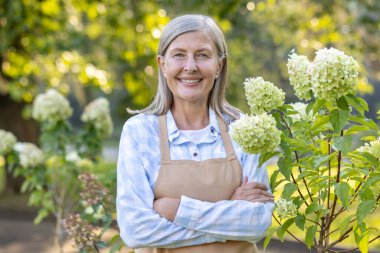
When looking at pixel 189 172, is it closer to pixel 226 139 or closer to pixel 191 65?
pixel 226 139

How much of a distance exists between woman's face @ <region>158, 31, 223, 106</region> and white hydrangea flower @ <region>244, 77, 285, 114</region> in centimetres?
28

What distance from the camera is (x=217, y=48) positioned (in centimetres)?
261

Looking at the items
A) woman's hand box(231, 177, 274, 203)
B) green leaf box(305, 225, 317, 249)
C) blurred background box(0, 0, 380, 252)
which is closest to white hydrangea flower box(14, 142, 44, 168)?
blurred background box(0, 0, 380, 252)

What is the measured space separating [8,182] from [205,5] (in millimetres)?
5208

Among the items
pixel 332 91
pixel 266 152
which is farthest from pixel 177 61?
pixel 332 91

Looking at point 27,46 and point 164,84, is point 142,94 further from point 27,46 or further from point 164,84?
point 164,84

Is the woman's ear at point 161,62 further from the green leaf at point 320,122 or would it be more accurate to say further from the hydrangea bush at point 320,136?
the green leaf at point 320,122

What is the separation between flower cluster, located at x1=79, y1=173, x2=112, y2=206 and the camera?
3.76 metres

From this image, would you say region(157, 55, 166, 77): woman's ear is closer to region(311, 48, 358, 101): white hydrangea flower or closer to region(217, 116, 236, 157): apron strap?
region(217, 116, 236, 157): apron strap

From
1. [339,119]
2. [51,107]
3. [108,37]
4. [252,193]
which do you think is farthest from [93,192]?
[108,37]

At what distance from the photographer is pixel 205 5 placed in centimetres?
763

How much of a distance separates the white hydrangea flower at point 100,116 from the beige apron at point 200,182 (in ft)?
8.21

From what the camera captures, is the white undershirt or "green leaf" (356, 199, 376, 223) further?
the white undershirt

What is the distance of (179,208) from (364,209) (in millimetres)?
674
